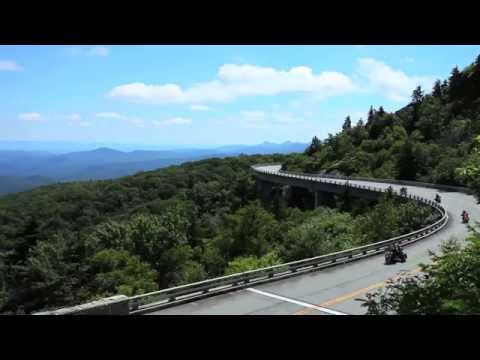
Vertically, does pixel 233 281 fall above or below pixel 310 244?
above

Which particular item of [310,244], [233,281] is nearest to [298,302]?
[233,281]

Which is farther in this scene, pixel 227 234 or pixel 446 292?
pixel 227 234

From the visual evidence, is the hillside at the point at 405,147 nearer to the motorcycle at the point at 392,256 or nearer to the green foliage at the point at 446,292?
the motorcycle at the point at 392,256

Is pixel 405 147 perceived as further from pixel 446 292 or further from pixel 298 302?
pixel 446 292

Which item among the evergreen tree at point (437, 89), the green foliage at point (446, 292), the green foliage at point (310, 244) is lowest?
the green foliage at point (310, 244)

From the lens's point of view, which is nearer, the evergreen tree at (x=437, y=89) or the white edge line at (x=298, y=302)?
the white edge line at (x=298, y=302)

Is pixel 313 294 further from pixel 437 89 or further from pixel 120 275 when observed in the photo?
pixel 437 89

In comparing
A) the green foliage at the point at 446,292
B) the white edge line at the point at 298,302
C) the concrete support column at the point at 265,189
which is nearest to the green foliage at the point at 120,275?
the white edge line at the point at 298,302

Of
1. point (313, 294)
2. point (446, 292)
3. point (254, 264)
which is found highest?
point (446, 292)

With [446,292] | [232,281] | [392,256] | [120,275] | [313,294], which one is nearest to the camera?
[446,292]

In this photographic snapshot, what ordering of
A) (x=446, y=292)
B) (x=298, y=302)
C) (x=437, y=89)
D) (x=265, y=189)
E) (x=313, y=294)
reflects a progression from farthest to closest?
(x=437, y=89) → (x=265, y=189) → (x=313, y=294) → (x=298, y=302) → (x=446, y=292)
